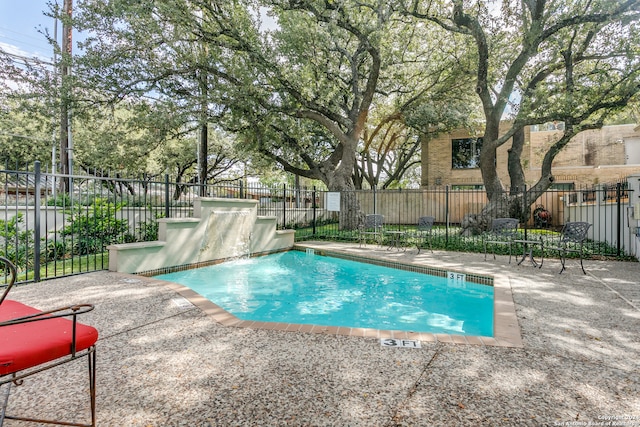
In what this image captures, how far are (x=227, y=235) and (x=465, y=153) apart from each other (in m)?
16.3

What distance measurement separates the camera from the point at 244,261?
918cm

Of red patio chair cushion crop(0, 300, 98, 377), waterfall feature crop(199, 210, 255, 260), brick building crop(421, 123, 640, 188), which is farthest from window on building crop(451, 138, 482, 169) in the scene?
red patio chair cushion crop(0, 300, 98, 377)

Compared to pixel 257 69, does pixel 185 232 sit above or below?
below

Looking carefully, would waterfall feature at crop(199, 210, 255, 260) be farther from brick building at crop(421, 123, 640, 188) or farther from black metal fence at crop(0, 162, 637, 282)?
brick building at crop(421, 123, 640, 188)

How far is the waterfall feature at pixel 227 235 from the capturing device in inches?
327

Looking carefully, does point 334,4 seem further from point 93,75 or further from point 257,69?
point 93,75

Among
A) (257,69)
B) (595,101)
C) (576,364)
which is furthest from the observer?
(257,69)

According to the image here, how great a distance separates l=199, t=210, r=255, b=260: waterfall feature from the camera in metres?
8.30

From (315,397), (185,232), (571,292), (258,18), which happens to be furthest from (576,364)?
(258,18)

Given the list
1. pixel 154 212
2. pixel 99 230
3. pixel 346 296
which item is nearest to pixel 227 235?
pixel 99 230

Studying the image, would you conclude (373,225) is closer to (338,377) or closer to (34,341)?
(338,377)

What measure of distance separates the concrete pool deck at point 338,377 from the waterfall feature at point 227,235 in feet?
14.2

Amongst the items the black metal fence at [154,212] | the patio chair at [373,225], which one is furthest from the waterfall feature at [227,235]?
the patio chair at [373,225]

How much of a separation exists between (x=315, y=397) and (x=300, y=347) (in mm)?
821
